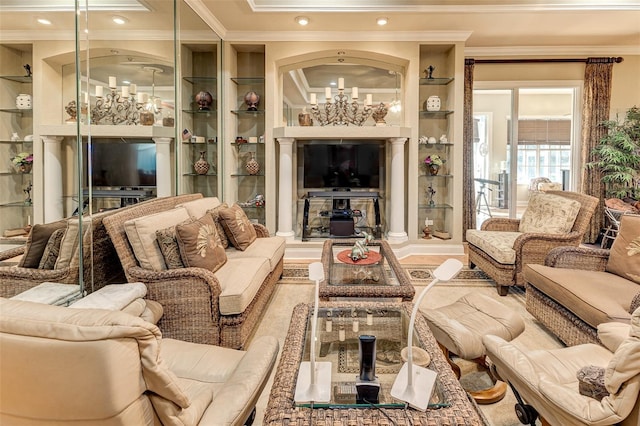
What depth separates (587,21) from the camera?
4879 millimetres

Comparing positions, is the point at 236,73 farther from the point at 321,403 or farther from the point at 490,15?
the point at 321,403

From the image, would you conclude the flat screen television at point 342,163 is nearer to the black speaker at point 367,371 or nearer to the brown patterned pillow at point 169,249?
the brown patterned pillow at point 169,249

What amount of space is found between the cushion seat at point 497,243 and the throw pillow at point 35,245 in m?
3.63

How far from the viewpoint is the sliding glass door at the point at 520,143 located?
6.15 m

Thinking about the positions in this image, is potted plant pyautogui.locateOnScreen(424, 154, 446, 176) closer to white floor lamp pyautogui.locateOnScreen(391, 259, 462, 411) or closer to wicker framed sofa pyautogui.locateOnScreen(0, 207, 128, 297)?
wicker framed sofa pyautogui.locateOnScreen(0, 207, 128, 297)

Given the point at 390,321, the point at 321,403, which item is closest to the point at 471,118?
the point at 390,321

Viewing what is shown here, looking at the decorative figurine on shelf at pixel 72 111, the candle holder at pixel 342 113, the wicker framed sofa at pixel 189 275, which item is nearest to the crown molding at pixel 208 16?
the candle holder at pixel 342 113

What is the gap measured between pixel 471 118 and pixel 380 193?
1694mm

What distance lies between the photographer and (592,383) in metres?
1.36

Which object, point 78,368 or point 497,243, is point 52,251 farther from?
point 497,243

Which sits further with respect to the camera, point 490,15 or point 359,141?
point 359,141

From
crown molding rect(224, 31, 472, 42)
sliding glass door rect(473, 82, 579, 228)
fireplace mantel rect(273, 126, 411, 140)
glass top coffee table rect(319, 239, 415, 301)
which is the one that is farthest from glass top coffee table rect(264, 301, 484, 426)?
sliding glass door rect(473, 82, 579, 228)

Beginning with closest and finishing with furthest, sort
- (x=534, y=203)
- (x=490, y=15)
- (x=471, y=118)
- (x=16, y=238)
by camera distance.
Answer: (x=16, y=238) → (x=534, y=203) → (x=490, y=15) → (x=471, y=118)

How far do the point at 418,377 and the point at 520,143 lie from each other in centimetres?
586
